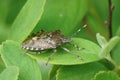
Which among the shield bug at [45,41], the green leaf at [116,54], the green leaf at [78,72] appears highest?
the shield bug at [45,41]

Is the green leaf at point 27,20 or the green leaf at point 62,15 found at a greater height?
the green leaf at point 27,20

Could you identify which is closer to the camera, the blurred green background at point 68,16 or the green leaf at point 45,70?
the green leaf at point 45,70

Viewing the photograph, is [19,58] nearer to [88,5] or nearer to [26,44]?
[26,44]

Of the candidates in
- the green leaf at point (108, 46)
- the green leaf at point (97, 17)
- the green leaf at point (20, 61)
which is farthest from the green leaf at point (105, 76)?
the green leaf at point (97, 17)

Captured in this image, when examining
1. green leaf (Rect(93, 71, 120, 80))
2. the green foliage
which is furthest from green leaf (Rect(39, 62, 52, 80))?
green leaf (Rect(93, 71, 120, 80))

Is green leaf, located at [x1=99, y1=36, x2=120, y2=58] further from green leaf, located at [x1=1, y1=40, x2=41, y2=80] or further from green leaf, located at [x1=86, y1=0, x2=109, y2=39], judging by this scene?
green leaf, located at [x1=86, y1=0, x2=109, y2=39]

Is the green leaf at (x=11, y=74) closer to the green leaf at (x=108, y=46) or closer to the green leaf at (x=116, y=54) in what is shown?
the green leaf at (x=108, y=46)

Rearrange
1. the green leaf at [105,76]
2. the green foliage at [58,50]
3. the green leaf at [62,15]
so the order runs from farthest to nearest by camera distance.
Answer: the green leaf at [62,15], the green foliage at [58,50], the green leaf at [105,76]
